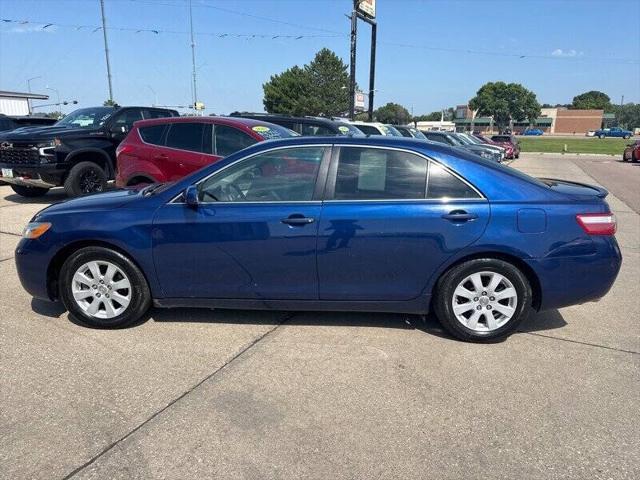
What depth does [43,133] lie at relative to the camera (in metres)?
9.24

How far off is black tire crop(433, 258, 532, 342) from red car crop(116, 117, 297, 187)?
3.92 metres

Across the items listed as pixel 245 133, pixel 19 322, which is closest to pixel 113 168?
pixel 245 133

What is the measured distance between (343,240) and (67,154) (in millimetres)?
7573

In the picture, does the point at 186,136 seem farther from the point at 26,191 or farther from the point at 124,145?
the point at 26,191

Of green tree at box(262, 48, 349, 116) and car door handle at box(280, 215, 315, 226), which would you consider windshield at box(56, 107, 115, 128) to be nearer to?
car door handle at box(280, 215, 315, 226)

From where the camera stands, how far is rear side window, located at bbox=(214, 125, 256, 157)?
688cm

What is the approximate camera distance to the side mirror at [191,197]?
373cm

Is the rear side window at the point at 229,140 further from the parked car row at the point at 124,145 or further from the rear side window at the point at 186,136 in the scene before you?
the rear side window at the point at 186,136

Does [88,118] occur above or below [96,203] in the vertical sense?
above

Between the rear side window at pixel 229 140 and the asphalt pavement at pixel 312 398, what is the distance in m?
3.16

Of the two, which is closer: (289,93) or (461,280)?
(461,280)

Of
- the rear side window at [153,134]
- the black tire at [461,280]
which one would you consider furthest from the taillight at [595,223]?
the rear side window at [153,134]

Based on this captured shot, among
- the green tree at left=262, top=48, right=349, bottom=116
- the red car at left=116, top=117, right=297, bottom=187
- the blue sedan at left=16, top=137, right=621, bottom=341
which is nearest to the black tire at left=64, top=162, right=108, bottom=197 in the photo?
the red car at left=116, top=117, right=297, bottom=187

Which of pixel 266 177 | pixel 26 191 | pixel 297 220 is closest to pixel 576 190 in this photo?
pixel 297 220
